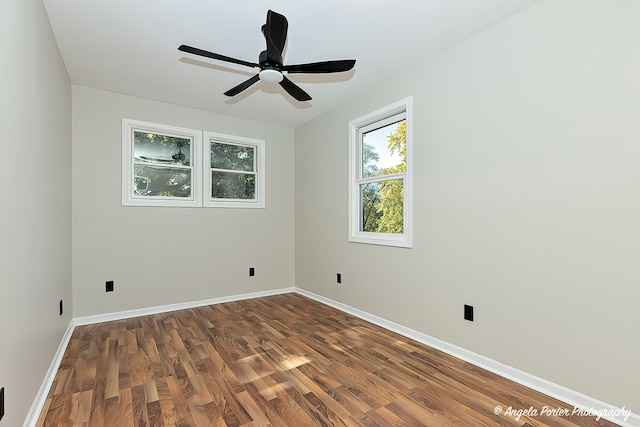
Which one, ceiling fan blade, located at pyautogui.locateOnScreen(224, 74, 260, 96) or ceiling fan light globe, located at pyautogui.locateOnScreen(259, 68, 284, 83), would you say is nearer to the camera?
ceiling fan light globe, located at pyautogui.locateOnScreen(259, 68, 284, 83)

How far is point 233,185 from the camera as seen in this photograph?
4445 millimetres

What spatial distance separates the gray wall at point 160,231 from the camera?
3.41 m

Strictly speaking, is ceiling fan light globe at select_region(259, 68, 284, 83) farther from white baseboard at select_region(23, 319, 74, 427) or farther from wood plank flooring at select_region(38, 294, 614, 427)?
white baseboard at select_region(23, 319, 74, 427)

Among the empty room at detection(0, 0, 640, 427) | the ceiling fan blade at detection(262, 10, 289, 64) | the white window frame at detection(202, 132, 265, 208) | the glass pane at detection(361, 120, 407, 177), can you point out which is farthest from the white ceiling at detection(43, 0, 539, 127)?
the white window frame at detection(202, 132, 265, 208)

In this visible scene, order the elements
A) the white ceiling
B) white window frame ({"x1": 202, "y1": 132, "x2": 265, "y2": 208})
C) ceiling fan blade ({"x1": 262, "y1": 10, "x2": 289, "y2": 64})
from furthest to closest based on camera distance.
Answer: white window frame ({"x1": 202, "y1": 132, "x2": 265, "y2": 208}), the white ceiling, ceiling fan blade ({"x1": 262, "y1": 10, "x2": 289, "y2": 64})

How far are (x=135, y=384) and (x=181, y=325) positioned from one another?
119 cm

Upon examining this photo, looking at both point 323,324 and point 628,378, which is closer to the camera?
point 628,378

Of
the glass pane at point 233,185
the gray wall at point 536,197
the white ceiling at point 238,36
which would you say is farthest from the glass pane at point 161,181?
the gray wall at point 536,197

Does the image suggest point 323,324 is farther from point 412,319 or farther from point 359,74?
point 359,74

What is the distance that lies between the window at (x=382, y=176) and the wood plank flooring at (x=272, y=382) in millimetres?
1035

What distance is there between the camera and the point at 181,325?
3.30m

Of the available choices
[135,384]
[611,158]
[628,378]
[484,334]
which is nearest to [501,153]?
[611,158]

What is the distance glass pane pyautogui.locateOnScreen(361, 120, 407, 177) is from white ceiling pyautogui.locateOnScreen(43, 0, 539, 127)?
527mm

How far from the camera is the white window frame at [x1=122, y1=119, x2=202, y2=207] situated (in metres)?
3.63
